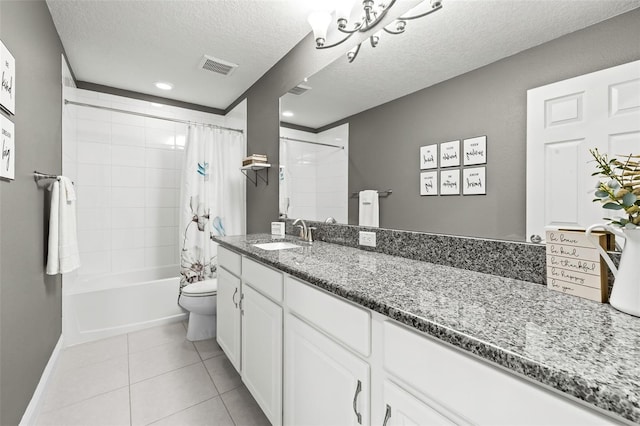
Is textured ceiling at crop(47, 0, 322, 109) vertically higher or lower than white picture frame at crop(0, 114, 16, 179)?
higher

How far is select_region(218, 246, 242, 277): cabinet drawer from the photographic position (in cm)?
170

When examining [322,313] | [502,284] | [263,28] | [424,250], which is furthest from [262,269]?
[263,28]

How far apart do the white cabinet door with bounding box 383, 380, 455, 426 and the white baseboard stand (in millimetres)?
1742

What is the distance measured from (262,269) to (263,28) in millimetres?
1698

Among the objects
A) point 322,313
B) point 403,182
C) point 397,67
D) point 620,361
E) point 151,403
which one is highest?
point 397,67

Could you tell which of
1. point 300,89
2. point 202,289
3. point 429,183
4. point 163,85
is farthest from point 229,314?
point 163,85

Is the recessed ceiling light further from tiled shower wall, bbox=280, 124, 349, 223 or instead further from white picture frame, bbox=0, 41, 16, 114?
white picture frame, bbox=0, 41, 16, 114

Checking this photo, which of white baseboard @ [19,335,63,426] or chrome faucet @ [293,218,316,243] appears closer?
white baseboard @ [19,335,63,426]

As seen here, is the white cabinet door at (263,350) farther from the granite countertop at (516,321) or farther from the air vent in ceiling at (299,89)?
the air vent in ceiling at (299,89)

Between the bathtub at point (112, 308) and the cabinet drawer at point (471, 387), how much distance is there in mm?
2547

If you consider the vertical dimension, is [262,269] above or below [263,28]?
below

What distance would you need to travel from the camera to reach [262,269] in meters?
1.40

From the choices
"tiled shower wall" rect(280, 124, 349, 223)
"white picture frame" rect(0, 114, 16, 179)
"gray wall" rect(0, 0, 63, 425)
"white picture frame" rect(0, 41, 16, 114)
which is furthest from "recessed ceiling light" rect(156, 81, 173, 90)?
"white picture frame" rect(0, 114, 16, 179)

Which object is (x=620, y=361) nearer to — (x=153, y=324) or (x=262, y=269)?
(x=262, y=269)
